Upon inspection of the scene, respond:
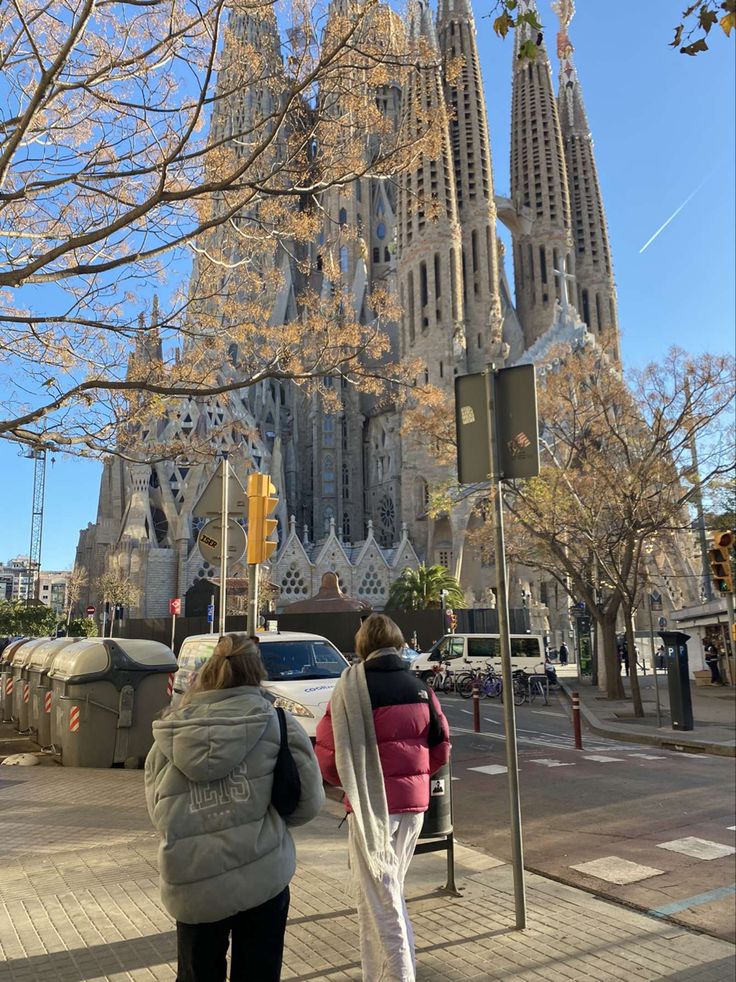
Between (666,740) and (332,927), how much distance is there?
359 inches

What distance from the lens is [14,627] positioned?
3059cm

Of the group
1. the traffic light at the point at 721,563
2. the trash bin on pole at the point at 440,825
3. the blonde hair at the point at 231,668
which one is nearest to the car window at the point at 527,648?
the traffic light at the point at 721,563

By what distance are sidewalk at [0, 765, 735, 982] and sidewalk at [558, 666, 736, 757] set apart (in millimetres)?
7163

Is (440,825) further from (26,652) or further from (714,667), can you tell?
(714,667)

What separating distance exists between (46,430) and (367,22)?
5.84m

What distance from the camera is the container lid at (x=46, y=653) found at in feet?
33.6

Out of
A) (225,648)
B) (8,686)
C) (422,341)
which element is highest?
(422,341)

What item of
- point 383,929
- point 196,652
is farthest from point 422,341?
point 383,929

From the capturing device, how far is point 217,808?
92.6 inches

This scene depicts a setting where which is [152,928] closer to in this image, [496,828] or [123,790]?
[496,828]

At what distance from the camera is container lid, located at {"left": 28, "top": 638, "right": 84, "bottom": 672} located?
10.2 meters

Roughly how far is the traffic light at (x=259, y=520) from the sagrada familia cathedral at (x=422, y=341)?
33913 mm

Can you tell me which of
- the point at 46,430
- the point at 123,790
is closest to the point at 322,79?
the point at 46,430

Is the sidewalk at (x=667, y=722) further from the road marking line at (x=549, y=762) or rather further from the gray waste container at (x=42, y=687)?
the gray waste container at (x=42, y=687)
